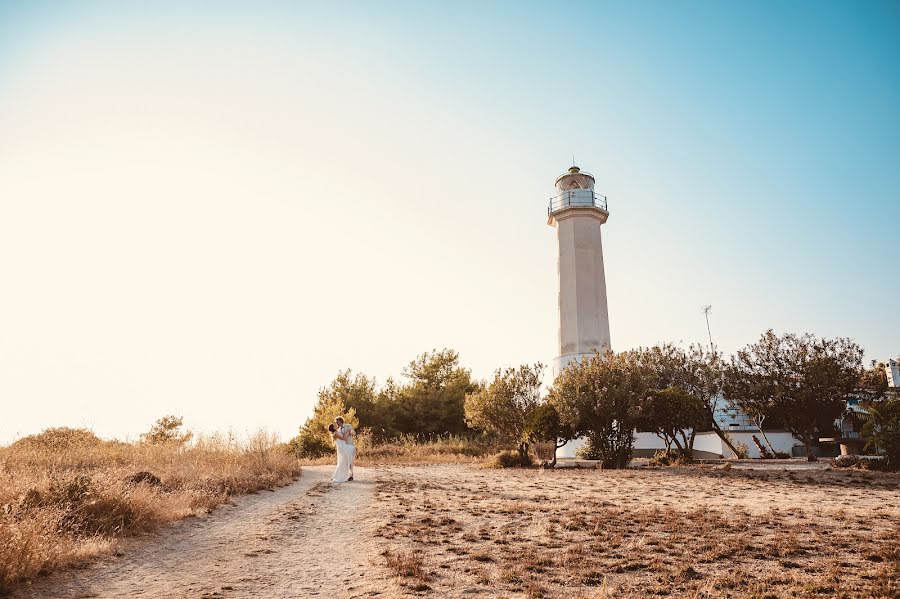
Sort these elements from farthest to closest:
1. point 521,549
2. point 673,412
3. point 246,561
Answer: point 673,412
point 521,549
point 246,561

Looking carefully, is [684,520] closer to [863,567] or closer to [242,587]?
[863,567]

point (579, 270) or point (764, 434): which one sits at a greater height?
point (579, 270)

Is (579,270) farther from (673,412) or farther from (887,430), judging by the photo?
(887,430)

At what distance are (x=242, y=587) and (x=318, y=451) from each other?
2913cm

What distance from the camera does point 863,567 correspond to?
15.4 feet

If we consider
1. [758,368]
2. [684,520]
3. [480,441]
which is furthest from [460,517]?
[480,441]

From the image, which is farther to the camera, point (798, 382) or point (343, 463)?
point (798, 382)

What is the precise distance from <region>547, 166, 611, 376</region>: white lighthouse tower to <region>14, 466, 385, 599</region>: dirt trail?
22.6 metres

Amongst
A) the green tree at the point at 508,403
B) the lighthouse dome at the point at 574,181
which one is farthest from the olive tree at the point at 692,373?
the lighthouse dome at the point at 574,181

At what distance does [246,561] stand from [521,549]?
2.98m

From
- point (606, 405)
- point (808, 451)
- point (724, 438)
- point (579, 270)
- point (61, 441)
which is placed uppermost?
point (579, 270)

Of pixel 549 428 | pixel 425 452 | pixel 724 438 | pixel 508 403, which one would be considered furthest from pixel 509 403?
pixel 724 438

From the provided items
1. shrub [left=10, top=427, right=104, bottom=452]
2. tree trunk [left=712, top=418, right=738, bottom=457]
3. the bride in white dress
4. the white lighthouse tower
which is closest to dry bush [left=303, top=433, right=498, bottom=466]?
the white lighthouse tower

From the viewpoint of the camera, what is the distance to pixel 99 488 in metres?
7.34
